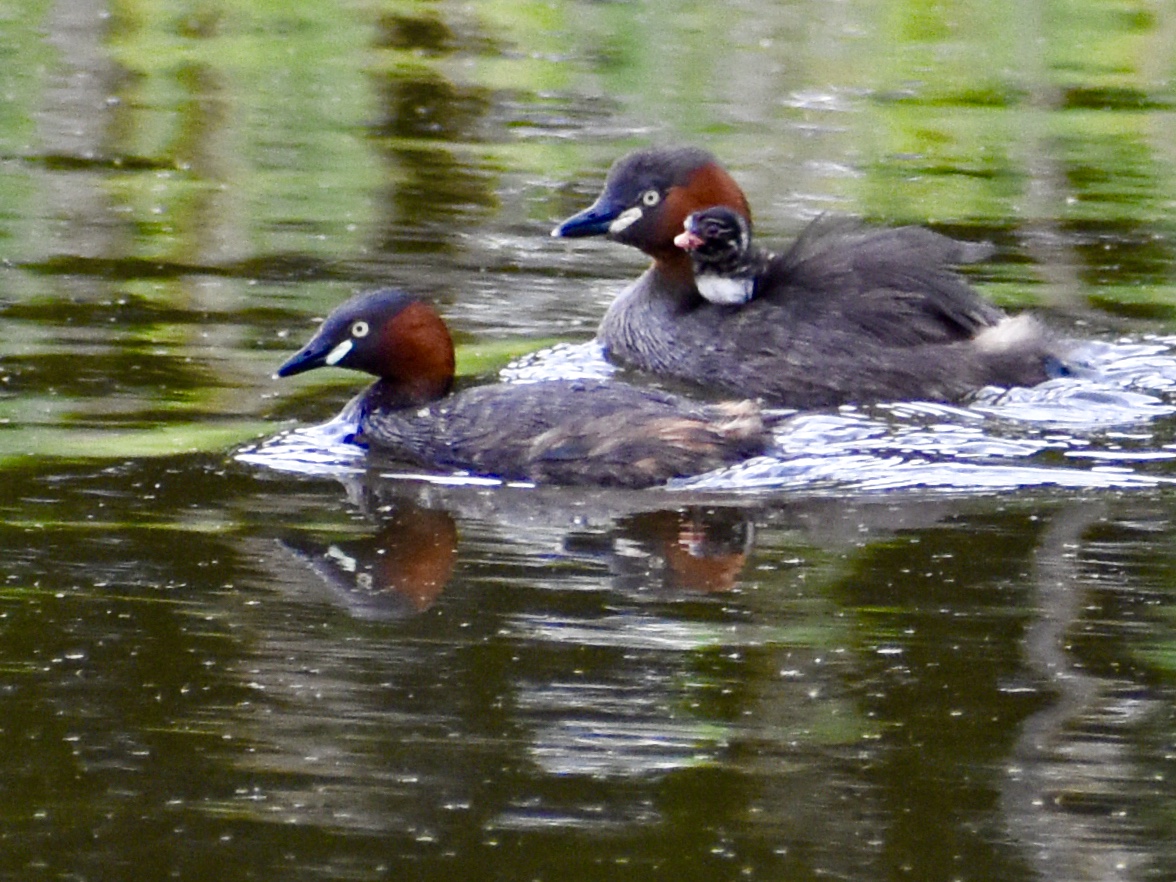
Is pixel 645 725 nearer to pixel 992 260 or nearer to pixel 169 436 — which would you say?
pixel 169 436

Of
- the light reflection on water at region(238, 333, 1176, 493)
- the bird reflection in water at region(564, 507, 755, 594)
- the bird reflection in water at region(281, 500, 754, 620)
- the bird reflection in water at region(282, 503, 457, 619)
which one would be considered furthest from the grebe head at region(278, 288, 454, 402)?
the bird reflection in water at region(564, 507, 755, 594)

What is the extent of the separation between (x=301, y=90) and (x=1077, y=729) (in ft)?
33.8

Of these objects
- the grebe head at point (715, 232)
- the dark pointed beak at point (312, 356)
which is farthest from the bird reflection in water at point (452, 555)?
the grebe head at point (715, 232)

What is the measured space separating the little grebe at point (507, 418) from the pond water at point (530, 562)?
0.12 metres

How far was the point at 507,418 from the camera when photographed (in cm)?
754

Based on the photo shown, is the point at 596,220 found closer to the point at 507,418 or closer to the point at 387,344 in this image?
the point at 387,344

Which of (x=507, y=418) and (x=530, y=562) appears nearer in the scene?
(x=530, y=562)

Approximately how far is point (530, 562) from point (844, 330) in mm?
2654

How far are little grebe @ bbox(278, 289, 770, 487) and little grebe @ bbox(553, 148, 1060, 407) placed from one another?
3.25 ft

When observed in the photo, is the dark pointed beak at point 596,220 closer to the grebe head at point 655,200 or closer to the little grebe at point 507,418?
the grebe head at point 655,200

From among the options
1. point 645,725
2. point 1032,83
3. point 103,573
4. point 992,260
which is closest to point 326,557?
point 103,573

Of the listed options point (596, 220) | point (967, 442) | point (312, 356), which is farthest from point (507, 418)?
point (596, 220)

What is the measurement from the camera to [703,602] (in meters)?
6.05

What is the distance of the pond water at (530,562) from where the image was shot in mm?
4664
